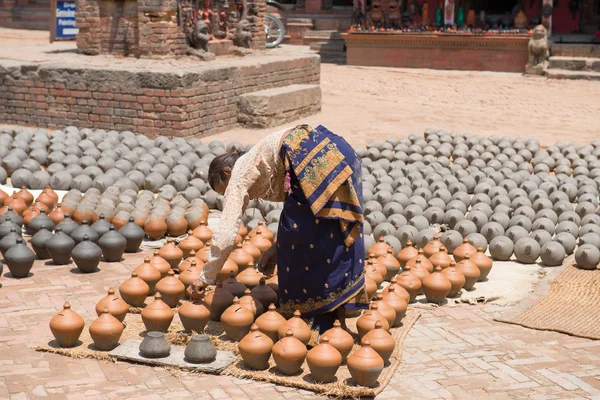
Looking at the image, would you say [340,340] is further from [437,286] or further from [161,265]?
[161,265]

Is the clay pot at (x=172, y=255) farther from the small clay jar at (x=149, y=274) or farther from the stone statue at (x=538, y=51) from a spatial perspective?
the stone statue at (x=538, y=51)

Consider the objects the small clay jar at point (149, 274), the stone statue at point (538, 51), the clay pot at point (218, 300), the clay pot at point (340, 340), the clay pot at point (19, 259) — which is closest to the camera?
the clay pot at point (340, 340)

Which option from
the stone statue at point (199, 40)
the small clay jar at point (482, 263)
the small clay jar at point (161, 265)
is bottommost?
the small clay jar at point (482, 263)

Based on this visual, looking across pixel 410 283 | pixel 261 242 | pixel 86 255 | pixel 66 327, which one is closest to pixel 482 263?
pixel 410 283

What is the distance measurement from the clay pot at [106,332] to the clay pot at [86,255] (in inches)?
56.2

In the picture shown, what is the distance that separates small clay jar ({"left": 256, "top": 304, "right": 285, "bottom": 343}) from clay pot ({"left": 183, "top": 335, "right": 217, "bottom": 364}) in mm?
309

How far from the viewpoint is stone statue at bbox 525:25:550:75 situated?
60.4ft

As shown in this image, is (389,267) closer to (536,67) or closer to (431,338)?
(431,338)

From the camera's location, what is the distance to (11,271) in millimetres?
6488

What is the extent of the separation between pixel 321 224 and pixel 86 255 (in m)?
2.14

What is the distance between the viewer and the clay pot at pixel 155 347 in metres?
4.98

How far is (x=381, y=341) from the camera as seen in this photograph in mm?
4895

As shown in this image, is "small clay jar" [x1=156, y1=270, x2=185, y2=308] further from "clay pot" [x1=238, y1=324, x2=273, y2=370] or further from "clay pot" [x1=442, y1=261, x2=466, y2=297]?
"clay pot" [x1=442, y1=261, x2=466, y2=297]

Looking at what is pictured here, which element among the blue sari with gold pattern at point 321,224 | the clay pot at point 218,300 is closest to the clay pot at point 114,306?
the clay pot at point 218,300
